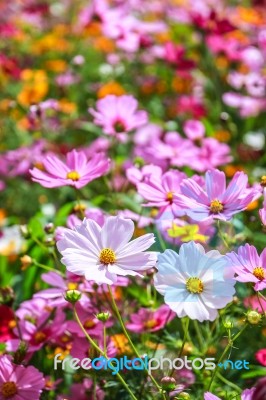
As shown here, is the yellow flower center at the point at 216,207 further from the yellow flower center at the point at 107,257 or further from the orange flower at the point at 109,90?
the orange flower at the point at 109,90

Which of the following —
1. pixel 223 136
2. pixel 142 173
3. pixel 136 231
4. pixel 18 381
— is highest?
pixel 142 173

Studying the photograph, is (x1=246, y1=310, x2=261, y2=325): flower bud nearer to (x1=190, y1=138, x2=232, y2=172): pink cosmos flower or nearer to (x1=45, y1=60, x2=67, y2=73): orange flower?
A: (x1=190, y1=138, x2=232, y2=172): pink cosmos flower

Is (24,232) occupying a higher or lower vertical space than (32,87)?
higher

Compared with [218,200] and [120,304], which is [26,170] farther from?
[218,200]

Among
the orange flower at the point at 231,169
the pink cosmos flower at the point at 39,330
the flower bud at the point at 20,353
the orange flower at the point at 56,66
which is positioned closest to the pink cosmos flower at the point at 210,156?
the orange flower at the point at 231,169

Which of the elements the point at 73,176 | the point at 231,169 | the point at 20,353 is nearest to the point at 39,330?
the point at 20,353

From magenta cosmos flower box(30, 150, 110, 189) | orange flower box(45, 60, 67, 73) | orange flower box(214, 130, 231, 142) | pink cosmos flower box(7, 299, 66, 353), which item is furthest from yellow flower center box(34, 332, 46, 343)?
orange flower box(45, 60, 67, 73)

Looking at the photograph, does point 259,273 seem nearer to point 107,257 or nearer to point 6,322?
point 107,257

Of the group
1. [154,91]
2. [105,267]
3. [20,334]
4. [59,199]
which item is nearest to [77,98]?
[154,91]
